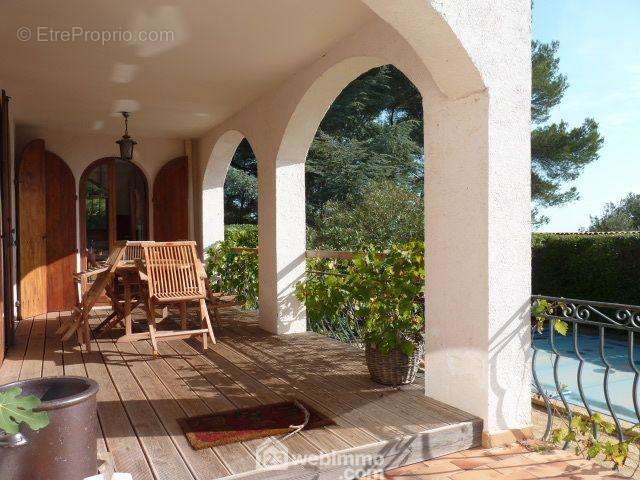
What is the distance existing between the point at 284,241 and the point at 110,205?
3754 millimetres

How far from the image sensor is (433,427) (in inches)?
113

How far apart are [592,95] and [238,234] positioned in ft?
72.0

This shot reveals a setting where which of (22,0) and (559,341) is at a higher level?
(22,0)

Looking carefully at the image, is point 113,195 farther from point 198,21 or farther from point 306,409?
point 306,409

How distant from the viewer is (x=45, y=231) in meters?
7.07

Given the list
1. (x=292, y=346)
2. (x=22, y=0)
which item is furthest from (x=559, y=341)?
(x=22, y=0)

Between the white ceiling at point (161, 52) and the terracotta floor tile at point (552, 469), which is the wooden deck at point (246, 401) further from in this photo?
the white ceiling at point (161, 52)

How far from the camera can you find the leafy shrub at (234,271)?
683 centimetres

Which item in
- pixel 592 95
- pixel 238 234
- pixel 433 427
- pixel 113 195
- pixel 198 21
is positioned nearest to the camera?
pixel 433 427

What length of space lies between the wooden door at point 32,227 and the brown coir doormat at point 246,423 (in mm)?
4741

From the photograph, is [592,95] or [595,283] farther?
[592,95]

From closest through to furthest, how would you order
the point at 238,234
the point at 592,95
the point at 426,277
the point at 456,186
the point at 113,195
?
the point at 456,186 < the point at 426,277 < the point at 113,195 < the point at 238,234 < the point at 592,95

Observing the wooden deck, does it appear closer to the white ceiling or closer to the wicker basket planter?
the wicker basket planter

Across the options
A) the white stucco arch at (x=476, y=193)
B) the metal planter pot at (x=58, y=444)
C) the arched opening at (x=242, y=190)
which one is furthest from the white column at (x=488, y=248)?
the arched opening at (x=242, y=190)
